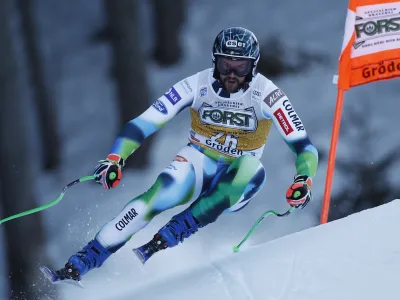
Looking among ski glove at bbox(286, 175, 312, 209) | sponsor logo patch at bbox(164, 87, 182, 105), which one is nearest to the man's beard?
sponsor logo patch at bbox(164, 87, 182, 105)

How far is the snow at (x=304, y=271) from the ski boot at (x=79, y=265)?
22 centimetres

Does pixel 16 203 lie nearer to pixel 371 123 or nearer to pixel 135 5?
pixel 135 5

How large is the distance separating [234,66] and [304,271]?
4.16 feet

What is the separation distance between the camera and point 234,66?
16.3 ft

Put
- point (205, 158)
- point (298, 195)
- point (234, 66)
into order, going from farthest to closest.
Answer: point (205, 158) < point (234, 66) < point (298, 195)

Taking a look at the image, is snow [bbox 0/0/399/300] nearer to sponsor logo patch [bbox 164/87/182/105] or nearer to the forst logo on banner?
sponsor logo patch [bbox 164/87/182/105]

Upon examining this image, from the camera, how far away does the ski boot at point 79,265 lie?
5062 millimetres

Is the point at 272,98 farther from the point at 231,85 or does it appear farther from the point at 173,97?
the point at 173,97

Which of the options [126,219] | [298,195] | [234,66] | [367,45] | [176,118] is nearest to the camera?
[298,195]

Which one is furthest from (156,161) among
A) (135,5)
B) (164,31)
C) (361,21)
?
(361,21)

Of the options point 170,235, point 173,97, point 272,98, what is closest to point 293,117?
point 272,98

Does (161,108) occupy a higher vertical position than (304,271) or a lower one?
higher

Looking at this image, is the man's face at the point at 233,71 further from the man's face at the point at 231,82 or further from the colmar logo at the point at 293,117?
the colmar logo at the point at 293,117

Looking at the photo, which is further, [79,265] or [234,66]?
[79,265]
